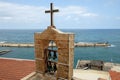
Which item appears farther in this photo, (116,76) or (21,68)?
(116,76)

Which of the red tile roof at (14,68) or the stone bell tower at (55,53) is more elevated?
the stone bell tower at (55,53)

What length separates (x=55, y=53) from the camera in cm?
1065

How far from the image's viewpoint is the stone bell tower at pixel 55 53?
30.5 feet

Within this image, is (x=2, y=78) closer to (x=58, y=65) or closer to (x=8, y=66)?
(x=8, y=66)

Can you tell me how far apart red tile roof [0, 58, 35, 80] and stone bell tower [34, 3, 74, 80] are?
257 cm

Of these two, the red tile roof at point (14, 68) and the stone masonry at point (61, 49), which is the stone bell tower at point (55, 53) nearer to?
the stone masonry at point (61, 49)

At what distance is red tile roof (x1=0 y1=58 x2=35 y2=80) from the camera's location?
12.8 m

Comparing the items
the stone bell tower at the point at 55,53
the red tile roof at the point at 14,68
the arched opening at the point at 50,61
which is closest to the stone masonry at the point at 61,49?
the stone bell tower at the point at 55,53

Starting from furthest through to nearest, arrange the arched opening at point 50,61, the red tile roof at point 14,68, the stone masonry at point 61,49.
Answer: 1. the red tile roof at point 14,68
2. the arched opening at point 50,61
3. the stone masonry at point 61,49

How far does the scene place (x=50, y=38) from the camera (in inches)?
396

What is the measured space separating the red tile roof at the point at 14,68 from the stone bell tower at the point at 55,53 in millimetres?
2566

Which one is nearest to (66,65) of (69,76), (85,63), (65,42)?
(69,76)

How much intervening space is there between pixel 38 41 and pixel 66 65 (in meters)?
2.37

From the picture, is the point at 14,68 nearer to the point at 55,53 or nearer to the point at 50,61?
the point at 50,61
